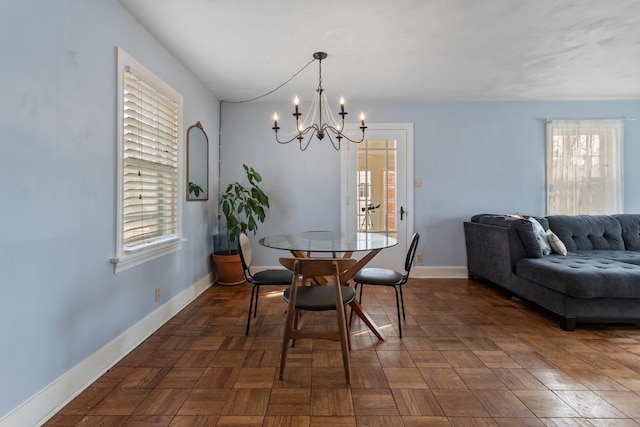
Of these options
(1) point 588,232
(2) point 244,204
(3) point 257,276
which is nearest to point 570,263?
(1) point 588,232

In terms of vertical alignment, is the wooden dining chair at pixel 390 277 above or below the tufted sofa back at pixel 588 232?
below

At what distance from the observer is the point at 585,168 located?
429 centimetres

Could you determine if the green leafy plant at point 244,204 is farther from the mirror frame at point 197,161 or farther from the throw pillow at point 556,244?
the throw pillow at point 556,244

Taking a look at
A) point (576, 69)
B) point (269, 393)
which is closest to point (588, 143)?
point (576, 69)

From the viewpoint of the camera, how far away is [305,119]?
173 inches

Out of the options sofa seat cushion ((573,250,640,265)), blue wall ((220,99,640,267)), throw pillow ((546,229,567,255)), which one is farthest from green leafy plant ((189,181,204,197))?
sofa seat cushion ((573,250,640,265))

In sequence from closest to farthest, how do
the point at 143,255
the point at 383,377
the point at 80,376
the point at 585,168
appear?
1. the point at 80,376
2. the point at 383,377
3. the point at 143,255
4. the point at 585,168

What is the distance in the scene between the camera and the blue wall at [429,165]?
440 centimetres

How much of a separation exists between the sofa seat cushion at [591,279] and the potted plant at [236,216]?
2990 mm

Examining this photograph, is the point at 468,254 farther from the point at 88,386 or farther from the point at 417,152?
the point at 88,386

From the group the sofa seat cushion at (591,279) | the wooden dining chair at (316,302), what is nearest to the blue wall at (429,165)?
the sofa seat cushion at (591,279)

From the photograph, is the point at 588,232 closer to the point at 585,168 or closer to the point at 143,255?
the point at 585,168

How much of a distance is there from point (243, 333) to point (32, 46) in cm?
212

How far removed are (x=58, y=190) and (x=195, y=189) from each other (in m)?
1.87
